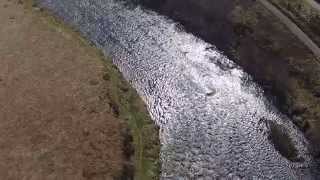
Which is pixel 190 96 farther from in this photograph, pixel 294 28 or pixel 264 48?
pixel 294 28

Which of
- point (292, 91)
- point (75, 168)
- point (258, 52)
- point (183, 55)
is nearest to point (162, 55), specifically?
point (183, 55)

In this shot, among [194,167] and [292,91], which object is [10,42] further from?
[292,91]

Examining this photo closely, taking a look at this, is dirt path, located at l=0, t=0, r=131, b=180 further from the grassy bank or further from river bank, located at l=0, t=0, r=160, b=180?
the grassy bank

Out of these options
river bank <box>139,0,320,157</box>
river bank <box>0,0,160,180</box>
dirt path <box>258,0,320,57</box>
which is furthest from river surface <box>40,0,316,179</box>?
dirt path <box>258,0,320,57</box>

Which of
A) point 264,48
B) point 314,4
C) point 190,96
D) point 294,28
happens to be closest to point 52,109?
point 190,96

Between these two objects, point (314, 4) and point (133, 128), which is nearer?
point (133, 128)
